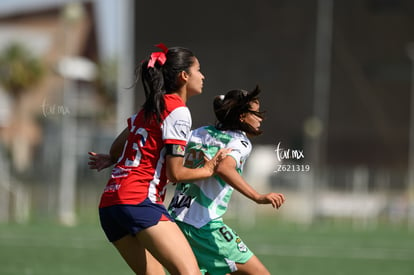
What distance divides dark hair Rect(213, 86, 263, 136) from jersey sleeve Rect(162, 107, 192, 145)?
77cm

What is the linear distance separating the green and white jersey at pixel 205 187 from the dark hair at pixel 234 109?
5 centimetres

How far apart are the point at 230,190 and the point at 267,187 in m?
28.2

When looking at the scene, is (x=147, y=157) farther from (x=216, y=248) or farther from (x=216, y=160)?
(x=216, y=248)

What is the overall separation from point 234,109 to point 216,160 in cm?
56

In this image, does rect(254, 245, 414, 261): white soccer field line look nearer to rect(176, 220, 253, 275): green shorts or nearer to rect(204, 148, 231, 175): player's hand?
rect(176, 220, 253, 275): green shorts

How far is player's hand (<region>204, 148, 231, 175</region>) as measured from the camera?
250 inches

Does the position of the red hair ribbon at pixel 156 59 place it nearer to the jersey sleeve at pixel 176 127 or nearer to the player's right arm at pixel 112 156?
the jersey sleeve at pixel 176 127

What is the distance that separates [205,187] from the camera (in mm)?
6770

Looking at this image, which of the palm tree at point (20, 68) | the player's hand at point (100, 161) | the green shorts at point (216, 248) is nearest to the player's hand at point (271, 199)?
the green shorts at point (216, 248)

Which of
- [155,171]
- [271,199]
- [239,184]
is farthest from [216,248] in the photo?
[155,171]

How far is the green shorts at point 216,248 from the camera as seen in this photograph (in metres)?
6.66

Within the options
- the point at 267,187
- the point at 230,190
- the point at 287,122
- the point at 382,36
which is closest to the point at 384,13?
the point at 382,36

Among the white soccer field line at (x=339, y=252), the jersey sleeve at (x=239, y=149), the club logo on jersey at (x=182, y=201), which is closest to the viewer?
the jersey sleeve at (x=239, y=149)

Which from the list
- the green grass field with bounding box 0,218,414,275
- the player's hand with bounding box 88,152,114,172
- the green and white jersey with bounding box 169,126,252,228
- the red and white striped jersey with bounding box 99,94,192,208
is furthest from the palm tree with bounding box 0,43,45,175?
the red and white striped jersey with bounding box 99,94,192,208
